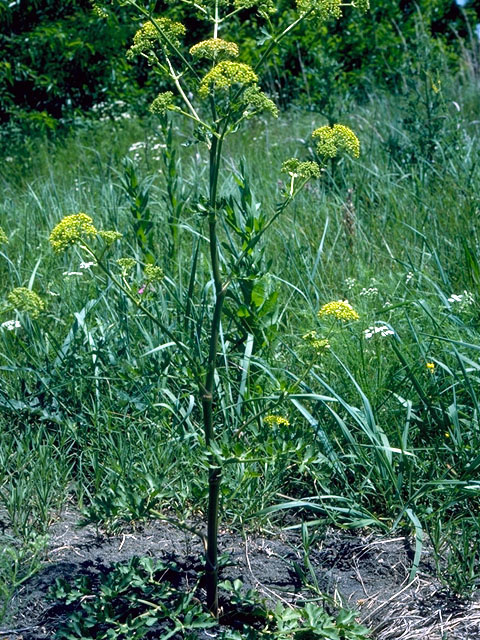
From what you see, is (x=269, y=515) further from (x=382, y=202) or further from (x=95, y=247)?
(x=382, y=202)

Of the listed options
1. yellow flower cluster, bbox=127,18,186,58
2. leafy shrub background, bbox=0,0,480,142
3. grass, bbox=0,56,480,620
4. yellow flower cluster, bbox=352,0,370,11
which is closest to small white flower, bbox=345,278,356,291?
grass, bbox=0,56,480,620

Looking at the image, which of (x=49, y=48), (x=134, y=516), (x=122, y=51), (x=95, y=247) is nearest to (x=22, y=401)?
(x=134, y=516)

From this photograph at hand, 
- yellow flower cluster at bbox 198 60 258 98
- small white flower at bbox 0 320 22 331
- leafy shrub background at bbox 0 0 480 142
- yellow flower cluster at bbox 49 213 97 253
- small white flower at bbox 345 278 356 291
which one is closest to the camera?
yellow flower cluster at bbox 198 60 258 98

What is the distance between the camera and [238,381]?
9.14 feet

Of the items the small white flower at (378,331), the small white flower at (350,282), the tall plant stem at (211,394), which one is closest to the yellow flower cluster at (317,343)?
the tall plant stem at (211,394)

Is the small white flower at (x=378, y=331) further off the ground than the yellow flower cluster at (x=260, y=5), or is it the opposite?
the yellow flower cluster at (x=260, y=5)

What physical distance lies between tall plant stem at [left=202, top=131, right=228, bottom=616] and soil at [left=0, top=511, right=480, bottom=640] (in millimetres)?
152

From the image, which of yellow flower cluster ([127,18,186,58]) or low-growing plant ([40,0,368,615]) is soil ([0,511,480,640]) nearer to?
low-growing plant ([40,0,368,615])

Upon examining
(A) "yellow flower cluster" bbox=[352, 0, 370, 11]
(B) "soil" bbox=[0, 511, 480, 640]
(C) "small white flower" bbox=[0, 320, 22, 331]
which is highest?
(A) "yellow flower cluster" bbox=[352, 0, 370, 11]

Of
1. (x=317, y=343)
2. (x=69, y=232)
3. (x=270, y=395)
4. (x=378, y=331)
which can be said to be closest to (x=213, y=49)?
(x=69, y=232)

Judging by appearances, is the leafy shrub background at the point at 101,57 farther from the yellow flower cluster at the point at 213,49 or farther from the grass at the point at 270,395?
the yellow flower cluster at the point at 213,49

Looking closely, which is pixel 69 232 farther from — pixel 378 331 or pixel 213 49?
pixel 378 331

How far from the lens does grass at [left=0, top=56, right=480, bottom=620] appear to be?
228cm

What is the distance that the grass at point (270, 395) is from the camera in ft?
7.47
